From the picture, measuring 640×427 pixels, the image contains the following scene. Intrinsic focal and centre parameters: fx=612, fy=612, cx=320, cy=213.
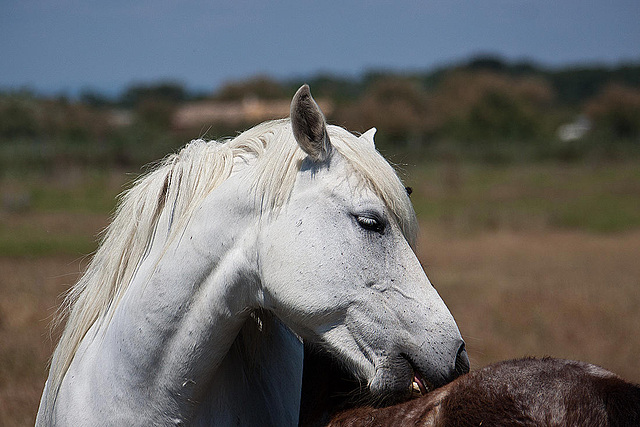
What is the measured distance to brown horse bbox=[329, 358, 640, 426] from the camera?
1627 millimetres

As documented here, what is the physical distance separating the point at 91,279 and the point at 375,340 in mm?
1181

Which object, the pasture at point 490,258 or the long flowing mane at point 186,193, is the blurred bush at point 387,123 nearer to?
the pasture at point 490,258

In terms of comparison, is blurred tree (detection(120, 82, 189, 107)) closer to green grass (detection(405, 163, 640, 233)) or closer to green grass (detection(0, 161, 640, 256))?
green grass (detection(405, 163, 640, 233))

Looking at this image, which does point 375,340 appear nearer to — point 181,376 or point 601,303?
point 181,376

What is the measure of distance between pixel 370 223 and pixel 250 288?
1.44 ft

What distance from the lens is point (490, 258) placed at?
497 inches

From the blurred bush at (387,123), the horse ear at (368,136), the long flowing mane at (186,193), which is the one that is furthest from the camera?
the blurred bush at (387,123)

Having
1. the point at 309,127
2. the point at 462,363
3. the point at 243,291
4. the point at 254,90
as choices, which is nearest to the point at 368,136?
the point at 309,127

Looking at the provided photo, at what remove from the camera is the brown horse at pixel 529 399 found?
163cm

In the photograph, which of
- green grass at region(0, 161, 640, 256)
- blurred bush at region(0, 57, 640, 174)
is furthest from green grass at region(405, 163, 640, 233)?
blurred bush at region(0, 57, 640, 174)

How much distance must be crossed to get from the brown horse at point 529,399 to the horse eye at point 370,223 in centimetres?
51

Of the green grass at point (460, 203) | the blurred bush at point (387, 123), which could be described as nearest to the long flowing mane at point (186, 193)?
the green grass at point (460, 203)

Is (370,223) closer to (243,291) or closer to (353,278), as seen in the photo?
(353,278)

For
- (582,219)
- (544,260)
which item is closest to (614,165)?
(582,219)
